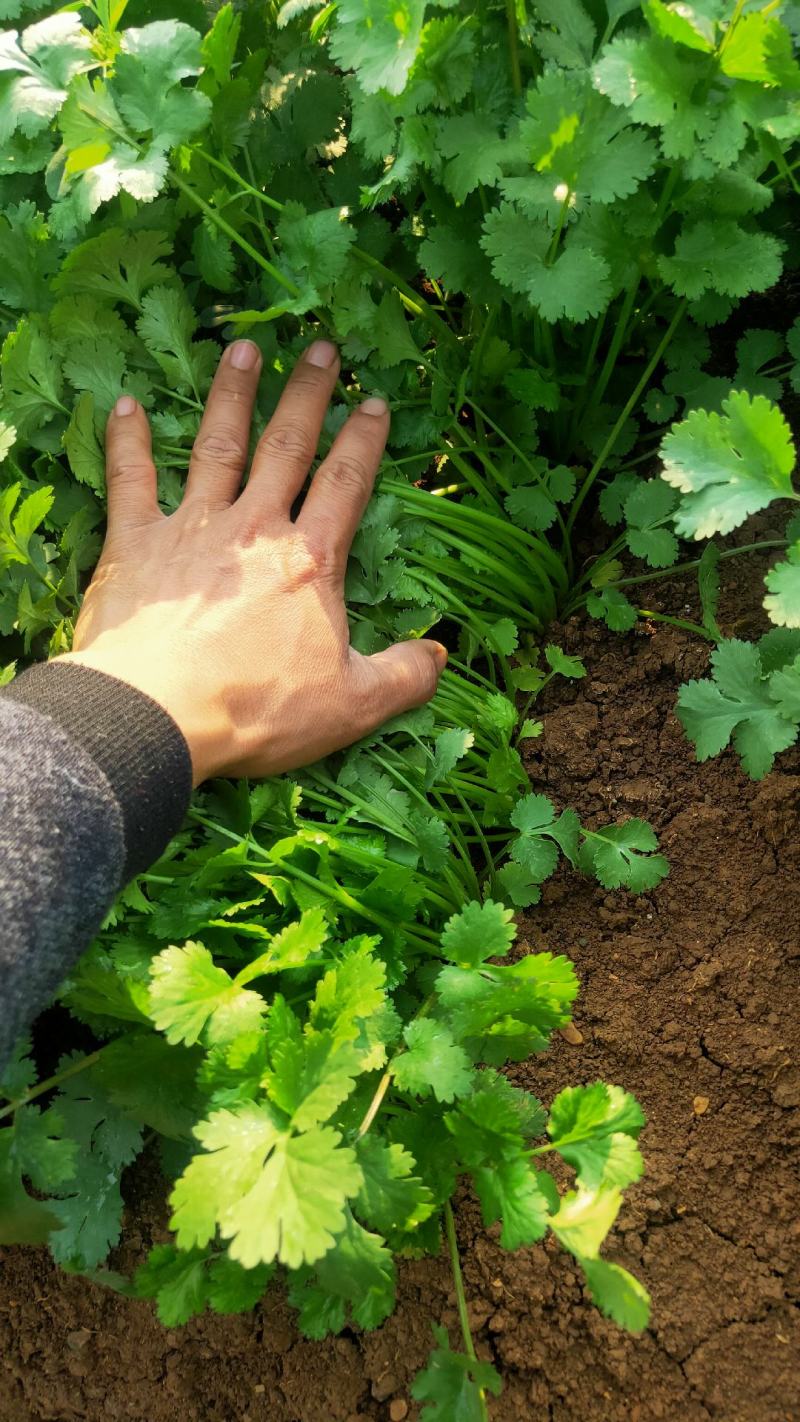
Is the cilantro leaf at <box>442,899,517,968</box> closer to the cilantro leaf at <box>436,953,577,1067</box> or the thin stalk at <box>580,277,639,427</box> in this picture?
the cilantro leaf at <box>436,953,577,1067</box>

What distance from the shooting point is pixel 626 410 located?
4.10 ft

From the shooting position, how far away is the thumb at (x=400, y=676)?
118cm

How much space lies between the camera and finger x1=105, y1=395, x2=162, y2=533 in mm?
1182

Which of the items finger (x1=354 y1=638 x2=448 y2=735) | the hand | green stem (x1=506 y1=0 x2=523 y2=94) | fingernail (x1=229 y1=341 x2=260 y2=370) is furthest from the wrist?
green stem (x1=506 y1=0 x2=523 y2=94)

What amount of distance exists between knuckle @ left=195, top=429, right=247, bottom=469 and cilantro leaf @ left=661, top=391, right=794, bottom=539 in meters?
0.51

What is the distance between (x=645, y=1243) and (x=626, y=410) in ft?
3.24

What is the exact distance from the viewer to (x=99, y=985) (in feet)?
3.18

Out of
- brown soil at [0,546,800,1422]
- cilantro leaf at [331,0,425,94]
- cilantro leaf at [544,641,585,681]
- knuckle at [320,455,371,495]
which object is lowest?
brown soil at [0,546,800,1422]

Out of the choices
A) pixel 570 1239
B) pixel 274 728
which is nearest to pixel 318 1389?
pixel 570 1239

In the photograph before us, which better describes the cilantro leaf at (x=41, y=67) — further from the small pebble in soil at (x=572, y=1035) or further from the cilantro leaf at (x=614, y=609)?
the small pebble in soil at (x=572, y=1035)

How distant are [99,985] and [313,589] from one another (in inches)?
19.8

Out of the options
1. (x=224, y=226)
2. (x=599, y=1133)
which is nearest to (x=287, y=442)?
(x=224, y=226)

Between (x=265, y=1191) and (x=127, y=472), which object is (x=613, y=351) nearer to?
(x=127, y=472)

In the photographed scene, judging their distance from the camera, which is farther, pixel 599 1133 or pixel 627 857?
pixel 627 857
